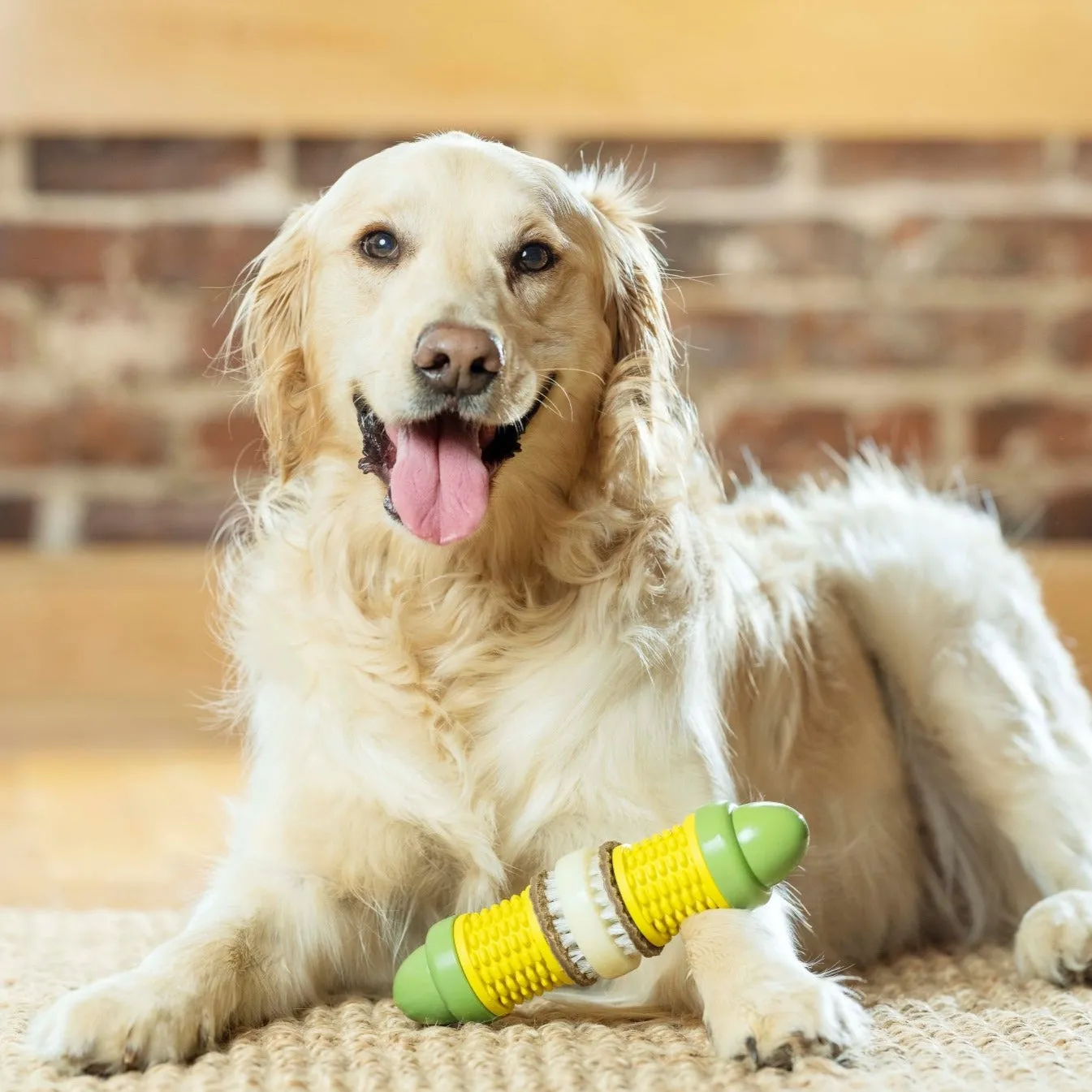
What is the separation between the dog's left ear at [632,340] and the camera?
60.5 inches

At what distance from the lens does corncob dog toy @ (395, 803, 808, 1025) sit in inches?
47.3

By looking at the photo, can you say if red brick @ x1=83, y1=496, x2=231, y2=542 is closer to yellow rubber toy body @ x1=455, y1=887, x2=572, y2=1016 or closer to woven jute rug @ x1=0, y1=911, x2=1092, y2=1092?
woven jute rug @ x1=0, y1=911, x2=1092, y2=1092

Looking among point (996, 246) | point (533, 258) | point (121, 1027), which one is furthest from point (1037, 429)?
point (121, 1027)

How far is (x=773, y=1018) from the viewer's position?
3.90 feet

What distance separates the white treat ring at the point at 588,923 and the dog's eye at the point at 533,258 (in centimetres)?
55

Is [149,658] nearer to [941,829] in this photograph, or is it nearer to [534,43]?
[534,43]

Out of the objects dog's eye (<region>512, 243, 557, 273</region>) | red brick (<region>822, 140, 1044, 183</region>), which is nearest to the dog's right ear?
dog's eye (<region>512, 243, 557, 273</region>)

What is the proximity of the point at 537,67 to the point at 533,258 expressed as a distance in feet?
6.33

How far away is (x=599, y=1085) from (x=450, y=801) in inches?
13.1

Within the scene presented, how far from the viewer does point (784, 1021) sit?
119cm

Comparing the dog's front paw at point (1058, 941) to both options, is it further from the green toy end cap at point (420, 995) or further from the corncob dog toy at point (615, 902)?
the green toy end cap at point (420, 995)

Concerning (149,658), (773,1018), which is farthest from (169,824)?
(773,1018)

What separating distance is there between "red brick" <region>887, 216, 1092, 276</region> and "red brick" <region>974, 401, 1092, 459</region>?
0.28m

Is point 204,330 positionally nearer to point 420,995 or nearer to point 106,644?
point 106,644
